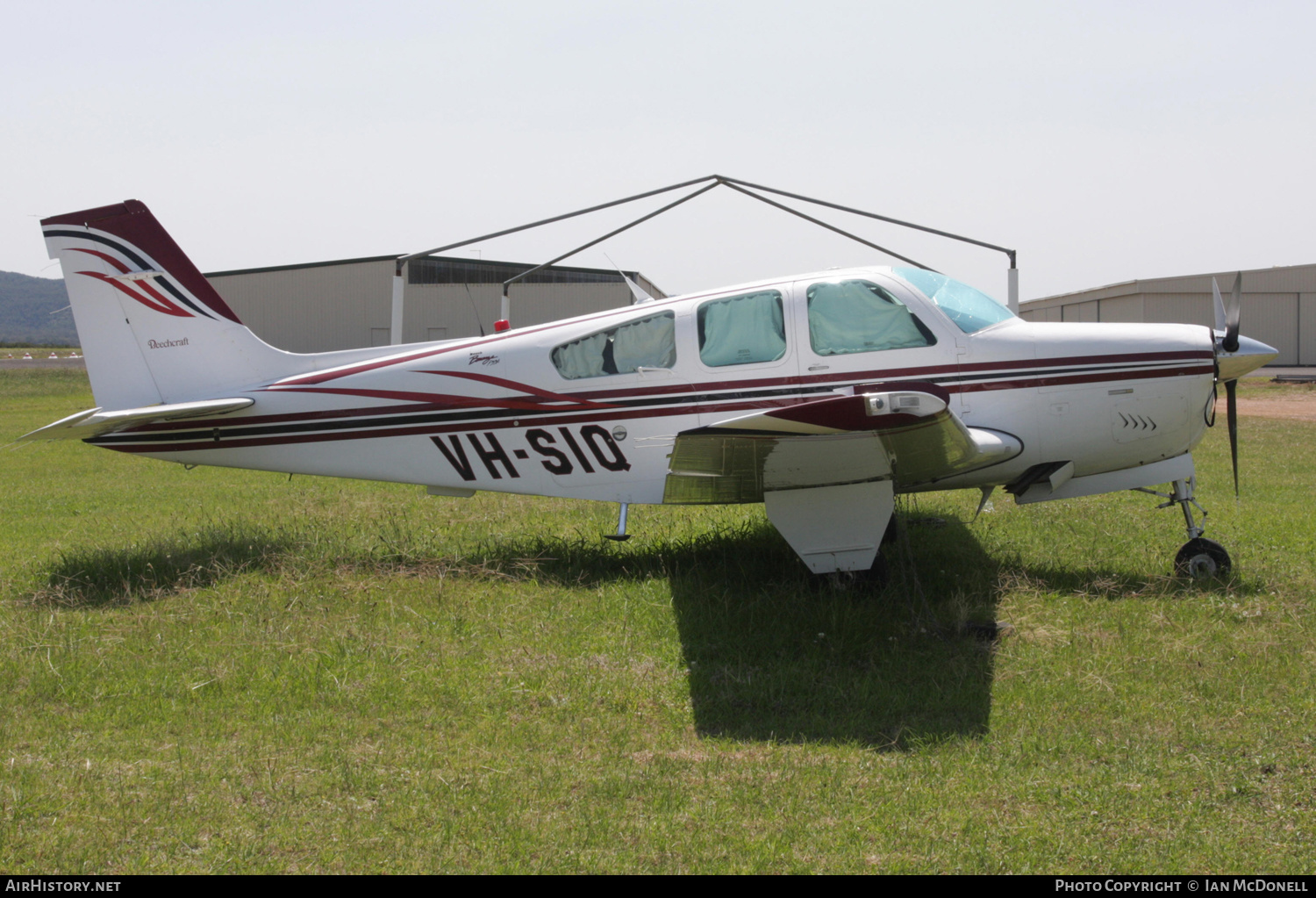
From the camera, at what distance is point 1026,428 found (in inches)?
253

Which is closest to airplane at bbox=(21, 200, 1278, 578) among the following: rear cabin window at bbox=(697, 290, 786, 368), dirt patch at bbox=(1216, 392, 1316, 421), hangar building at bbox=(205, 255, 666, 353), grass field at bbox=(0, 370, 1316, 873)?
rear cabin window at bbox=(697, 290, 786, 368)

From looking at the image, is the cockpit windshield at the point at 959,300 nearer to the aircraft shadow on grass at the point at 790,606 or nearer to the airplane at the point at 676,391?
the airplane at the point at 676,391

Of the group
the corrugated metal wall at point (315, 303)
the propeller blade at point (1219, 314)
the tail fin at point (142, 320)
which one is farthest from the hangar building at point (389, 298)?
the propeller blade at point (1219, 314)

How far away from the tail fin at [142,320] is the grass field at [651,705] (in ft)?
4.59

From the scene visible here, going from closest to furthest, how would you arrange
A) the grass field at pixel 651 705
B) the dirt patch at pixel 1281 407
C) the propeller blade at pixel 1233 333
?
the grass field at pixel 651 705, the propeller blade at pixel 1233 333, the dirt patch at pixel 1281 407

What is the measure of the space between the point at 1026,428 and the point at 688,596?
8.57 feet

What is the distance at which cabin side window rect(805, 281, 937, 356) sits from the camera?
253 inches

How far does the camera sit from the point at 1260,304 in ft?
152

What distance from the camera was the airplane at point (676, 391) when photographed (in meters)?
6.37

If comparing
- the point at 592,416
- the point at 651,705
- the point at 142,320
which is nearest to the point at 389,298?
the point at 142,320

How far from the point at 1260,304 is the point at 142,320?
52.0 meters

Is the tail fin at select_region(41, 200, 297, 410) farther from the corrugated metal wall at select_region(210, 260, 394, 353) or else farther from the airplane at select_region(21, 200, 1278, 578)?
the corrugated metal wall at select_region(210, 260, 394, 353)

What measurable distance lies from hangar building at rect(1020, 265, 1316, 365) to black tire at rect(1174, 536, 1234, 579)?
4320cm
